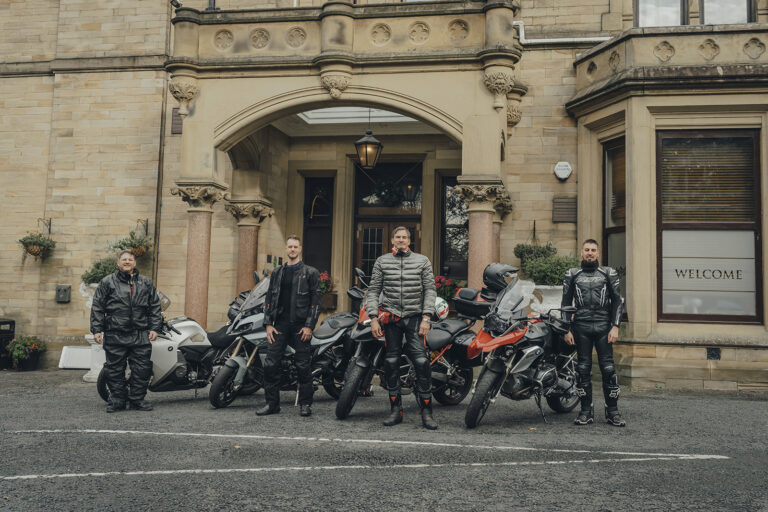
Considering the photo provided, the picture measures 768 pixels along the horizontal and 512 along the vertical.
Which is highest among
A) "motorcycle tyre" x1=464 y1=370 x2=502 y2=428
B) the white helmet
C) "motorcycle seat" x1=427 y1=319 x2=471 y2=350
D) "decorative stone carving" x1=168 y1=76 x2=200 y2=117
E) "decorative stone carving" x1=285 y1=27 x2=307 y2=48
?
"decorative stone carving" x1=285 y1=27 x2=307 y2=48

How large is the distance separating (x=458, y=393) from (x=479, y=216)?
3.11m

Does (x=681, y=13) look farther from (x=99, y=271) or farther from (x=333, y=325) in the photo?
(x=99, y=271)

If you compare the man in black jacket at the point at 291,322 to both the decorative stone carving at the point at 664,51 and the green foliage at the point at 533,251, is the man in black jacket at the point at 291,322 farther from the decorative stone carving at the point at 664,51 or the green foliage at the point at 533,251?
the decorative stone carving at the point at 664,51

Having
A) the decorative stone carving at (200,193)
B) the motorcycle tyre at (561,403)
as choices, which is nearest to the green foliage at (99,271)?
the decorative stone carving at (200,193)

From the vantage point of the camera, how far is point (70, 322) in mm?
12734

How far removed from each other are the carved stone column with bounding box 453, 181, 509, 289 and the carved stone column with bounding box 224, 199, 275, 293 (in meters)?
4.43

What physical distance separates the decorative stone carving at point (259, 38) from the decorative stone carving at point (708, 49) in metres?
6.63

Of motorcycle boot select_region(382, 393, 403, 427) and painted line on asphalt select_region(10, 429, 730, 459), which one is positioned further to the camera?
motorcycle boot select_region(382, 393, 403, 427)

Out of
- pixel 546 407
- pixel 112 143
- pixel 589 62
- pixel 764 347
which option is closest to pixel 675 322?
pixel 764 347

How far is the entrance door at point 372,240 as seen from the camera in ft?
44.1

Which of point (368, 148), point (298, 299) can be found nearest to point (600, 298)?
point (298, 299)

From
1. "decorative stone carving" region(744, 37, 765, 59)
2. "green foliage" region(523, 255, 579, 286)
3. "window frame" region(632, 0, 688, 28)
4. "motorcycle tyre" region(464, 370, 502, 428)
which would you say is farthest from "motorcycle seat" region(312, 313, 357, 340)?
"window frame" region(632, 0, 688, 28)

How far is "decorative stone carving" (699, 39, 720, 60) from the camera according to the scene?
379 inches

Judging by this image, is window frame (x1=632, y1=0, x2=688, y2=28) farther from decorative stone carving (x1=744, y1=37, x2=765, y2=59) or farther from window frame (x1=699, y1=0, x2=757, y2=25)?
decorative stone carving (x1=744, y1=37, x2=765, y2=59)
